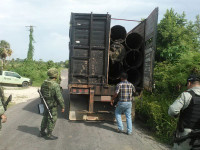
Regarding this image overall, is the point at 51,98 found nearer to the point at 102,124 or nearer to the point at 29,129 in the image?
the point at 29,129

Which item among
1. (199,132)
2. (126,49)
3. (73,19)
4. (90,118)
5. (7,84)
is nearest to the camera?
(199,132)

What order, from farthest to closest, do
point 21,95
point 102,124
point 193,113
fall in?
1. point 21,95
2. point 102,124
3. point 193,113

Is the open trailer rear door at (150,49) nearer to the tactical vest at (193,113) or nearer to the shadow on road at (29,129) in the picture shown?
the tactical vest at (193,113)

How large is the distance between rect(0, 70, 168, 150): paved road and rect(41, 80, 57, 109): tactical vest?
848 millimetres

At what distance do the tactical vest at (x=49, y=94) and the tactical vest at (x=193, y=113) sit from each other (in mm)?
3003

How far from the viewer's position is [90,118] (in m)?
6.07

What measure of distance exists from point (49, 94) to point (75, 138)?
3.99 feet

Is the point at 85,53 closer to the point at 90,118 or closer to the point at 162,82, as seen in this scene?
the point at 90,118

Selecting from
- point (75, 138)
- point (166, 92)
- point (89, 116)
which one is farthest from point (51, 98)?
point (166, 92)

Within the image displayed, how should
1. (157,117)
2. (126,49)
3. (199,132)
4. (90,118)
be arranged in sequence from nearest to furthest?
(199,132) < (157,117) < (90,118) < (126,49)

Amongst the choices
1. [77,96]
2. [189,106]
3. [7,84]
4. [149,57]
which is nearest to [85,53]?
[77,96]

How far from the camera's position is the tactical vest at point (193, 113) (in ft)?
8.57

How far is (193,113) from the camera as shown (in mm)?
2627

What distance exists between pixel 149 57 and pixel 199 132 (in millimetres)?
3514
